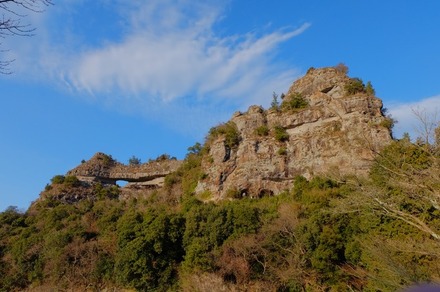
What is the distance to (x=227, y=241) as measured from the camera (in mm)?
20297

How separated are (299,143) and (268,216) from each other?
8617 mm

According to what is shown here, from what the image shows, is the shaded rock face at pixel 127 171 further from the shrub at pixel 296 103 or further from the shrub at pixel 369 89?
the shrub at pixel 369 89

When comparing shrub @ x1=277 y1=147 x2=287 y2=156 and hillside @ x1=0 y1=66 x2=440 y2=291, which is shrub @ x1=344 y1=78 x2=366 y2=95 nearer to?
hillside @ x1=0 y1=66 x2=440 y2=291

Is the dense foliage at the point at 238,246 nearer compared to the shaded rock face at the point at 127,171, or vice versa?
the dense foliage at the point at 238,246

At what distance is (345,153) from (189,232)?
1198 centimetres

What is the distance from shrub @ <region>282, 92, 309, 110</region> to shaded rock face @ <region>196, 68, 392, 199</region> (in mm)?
121

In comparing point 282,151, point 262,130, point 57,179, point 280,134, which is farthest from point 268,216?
point 57,179

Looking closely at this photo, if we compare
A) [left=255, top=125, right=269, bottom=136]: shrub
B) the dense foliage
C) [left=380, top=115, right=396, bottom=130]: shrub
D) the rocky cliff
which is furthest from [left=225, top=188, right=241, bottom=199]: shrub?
[left=380, top=115, right=396, bottom=130]: shrub

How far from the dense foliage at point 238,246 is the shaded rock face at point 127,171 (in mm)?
10896

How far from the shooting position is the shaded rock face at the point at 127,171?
37875 millimetres

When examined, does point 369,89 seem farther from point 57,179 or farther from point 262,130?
point 57,179

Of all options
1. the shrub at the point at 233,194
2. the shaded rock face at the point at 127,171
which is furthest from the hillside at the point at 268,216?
the shaded rock face at the point at 127,171

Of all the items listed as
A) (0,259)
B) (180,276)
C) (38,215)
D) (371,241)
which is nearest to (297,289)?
(371,241)

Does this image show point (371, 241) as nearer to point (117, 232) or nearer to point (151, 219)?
point (151, 219)
